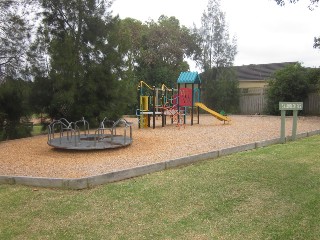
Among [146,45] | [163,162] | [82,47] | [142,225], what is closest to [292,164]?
[163,162]

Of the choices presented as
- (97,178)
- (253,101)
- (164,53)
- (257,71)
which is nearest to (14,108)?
(97,178)

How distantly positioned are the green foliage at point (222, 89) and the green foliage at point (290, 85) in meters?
3.53

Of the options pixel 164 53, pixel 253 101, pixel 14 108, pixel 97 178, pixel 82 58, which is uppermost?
pixel 164 53

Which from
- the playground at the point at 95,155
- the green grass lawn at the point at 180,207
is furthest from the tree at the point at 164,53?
the green grass lawn at the point at 180,207

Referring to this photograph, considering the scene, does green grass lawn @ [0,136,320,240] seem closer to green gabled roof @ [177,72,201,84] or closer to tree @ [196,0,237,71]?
green gabled roof @ [177,72,201,84]

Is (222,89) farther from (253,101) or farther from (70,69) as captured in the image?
(70,69)

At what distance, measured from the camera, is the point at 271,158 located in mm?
7512

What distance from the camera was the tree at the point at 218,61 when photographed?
2561 centimetres

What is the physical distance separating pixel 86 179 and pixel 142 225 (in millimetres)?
1719

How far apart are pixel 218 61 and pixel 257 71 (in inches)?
423

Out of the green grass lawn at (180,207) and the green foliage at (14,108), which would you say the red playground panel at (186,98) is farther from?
the green grass lawn at (180,207)

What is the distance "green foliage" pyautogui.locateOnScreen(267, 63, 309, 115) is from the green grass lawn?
16.2 meters

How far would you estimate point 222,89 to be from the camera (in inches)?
1002

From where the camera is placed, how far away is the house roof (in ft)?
112
